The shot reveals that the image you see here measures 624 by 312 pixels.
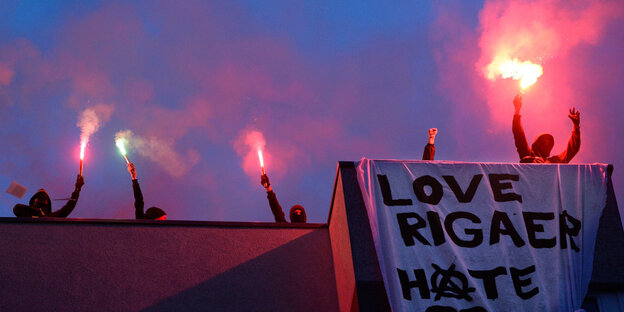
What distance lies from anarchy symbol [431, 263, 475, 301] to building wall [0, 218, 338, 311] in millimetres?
1425

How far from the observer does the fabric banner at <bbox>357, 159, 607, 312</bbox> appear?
7184mm

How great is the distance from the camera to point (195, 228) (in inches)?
332

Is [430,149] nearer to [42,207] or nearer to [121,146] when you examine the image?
[121,146]

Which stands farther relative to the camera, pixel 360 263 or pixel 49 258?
pixel 49 258

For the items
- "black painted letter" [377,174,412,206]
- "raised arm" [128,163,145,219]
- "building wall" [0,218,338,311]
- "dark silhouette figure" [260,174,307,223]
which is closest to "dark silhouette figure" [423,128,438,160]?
"black painted letter" [377,174,412,206]

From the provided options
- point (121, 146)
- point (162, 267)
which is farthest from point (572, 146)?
point (121, 146)

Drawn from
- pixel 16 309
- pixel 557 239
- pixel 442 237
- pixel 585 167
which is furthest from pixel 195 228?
pixel 585 167

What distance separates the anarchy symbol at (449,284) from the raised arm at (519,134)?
8.22 ft

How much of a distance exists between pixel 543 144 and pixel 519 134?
354mm

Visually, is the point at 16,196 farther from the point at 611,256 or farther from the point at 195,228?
the point at 611,256

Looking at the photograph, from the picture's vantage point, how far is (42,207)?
30.2 ft

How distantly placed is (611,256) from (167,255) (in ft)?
17.3

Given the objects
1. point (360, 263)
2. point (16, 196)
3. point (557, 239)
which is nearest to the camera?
point (360, 263)

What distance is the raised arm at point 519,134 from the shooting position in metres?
9.02
